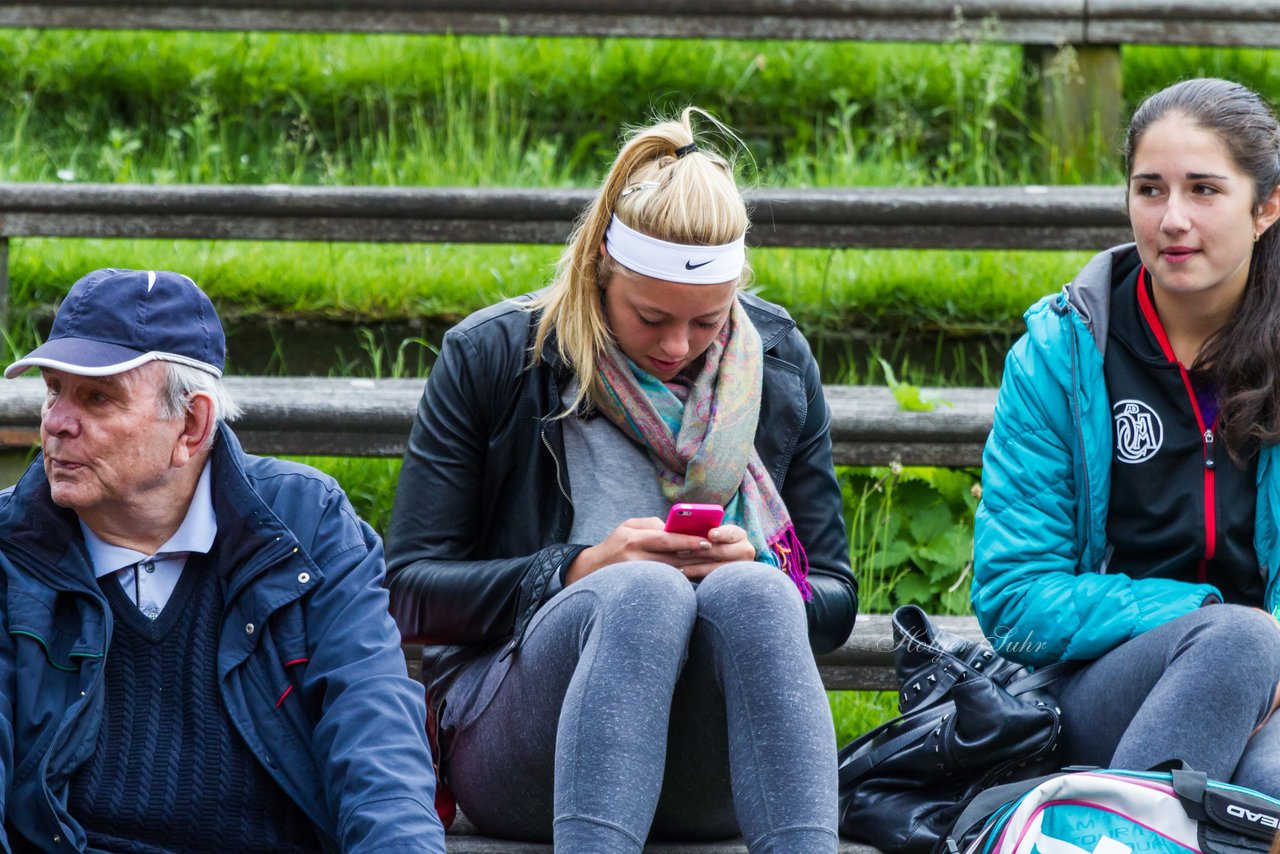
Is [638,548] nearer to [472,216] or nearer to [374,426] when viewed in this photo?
[374,426]

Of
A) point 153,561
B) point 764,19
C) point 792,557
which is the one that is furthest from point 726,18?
point 153,561

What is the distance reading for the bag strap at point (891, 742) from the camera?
2.53 meters

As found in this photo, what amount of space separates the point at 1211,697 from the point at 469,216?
2110 mm

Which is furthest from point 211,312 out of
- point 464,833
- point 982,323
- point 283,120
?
point 283,120

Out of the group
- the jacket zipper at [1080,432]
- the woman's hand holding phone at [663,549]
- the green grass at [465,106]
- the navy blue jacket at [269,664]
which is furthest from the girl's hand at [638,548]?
the green grass at [465,106]

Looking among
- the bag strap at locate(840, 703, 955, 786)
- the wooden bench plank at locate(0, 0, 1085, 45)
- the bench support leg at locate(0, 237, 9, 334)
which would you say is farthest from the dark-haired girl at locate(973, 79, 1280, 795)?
the bench support leg at locate(0, 237, 9, 334)

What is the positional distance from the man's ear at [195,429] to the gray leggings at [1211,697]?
1.35 metres

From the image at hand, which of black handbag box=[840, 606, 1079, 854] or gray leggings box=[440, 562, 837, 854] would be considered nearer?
gray leggings box=[440, 562, 837, 854]

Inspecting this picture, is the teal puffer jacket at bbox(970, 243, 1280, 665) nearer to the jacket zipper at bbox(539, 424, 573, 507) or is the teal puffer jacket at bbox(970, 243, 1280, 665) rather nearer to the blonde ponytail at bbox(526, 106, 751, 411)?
the blonde ponytail at bbox(526, 106, 751, 411)

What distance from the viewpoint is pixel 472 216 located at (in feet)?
12.4

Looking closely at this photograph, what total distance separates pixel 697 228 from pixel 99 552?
1.00 m

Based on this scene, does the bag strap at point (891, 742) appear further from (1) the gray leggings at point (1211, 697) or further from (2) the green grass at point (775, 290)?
(2) the green grass at point (775, 290)

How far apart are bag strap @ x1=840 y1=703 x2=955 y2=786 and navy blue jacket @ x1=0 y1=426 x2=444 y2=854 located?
77cm

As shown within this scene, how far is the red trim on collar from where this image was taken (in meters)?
2.67
